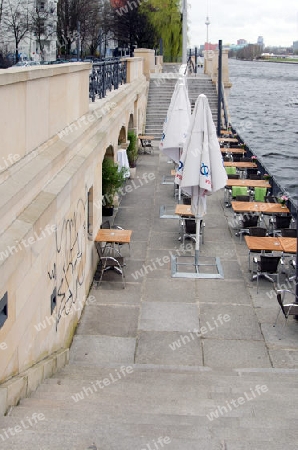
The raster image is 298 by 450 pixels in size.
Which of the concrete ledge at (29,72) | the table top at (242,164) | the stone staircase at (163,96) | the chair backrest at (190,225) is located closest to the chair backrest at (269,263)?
the chair backrest at (190,225)

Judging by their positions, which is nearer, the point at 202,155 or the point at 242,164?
the point at 202,155

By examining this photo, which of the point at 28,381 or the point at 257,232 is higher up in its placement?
the point at 257,232

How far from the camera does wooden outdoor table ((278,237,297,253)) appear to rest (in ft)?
42.8

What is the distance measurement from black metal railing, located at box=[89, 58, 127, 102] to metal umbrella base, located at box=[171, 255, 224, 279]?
13.9 ft

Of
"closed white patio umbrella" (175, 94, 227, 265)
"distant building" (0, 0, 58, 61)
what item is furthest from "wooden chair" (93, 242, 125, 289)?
"distant building" (0, 0, 58, 61)

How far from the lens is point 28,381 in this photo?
699 centimetres

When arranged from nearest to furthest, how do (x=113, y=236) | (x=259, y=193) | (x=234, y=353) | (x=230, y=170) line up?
(x=234, y=353) < (x=113, y=236) < (x=259, y=193) < (x=230, y=170)

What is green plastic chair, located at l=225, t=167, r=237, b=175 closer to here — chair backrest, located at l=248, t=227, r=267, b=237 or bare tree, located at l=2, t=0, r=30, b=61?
chair backrest, located at l=248, t=227, r=267, b=237

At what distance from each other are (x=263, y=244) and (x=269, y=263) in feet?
1.85

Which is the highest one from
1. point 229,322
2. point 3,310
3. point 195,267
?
point 3,310

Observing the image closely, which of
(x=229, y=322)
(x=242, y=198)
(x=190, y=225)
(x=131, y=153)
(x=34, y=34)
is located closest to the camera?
(x=229, y=322)

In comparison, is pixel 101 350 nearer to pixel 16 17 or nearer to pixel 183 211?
pixel 183 211

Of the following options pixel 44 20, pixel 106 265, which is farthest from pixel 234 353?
pixel 44 20

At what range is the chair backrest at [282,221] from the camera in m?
16.1
